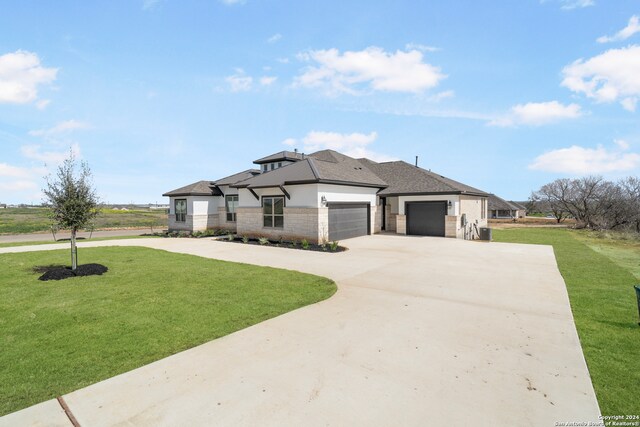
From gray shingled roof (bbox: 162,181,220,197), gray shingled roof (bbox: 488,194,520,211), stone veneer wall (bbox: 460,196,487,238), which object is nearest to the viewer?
stone veneer wall (bbox: 460,196,487,238)

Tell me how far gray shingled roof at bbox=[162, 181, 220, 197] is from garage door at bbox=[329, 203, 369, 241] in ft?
38.0

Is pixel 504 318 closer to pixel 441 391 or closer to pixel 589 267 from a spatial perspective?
pixel 441 391

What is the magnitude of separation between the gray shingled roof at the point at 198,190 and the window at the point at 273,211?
732 centimetres

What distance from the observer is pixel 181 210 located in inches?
1001

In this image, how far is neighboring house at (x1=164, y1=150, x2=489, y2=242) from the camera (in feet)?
59.4

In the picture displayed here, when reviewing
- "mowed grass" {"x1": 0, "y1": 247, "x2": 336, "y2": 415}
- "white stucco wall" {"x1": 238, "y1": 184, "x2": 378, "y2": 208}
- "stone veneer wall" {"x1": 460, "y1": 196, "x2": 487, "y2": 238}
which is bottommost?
"mowed grass" {"x1": 0, "y1": 247, "x2": 336, "y2": 415}

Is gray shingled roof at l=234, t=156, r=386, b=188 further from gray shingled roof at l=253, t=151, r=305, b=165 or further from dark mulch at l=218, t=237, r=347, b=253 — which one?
gray shingled roof at l=253, t=151, r=305, b=165

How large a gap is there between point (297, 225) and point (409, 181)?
33.0 feet

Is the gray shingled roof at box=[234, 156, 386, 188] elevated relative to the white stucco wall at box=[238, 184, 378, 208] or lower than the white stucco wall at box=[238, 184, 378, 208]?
elevated

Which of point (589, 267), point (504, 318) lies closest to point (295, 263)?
point (504, 318)

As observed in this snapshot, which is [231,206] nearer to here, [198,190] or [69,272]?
[198,190]

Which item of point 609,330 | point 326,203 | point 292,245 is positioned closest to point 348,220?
point 326,203

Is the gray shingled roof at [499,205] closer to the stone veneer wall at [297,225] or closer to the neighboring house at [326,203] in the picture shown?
the neighboring house at [326,203]

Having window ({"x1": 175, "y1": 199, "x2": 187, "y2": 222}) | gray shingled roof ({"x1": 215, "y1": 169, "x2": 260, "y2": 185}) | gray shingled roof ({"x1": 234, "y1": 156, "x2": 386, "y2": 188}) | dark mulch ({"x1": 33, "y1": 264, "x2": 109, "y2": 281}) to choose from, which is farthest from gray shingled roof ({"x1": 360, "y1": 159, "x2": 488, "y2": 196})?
dark mulch ({"x1": 33, "y1": 264, "x2": 109, "y2": 281})
